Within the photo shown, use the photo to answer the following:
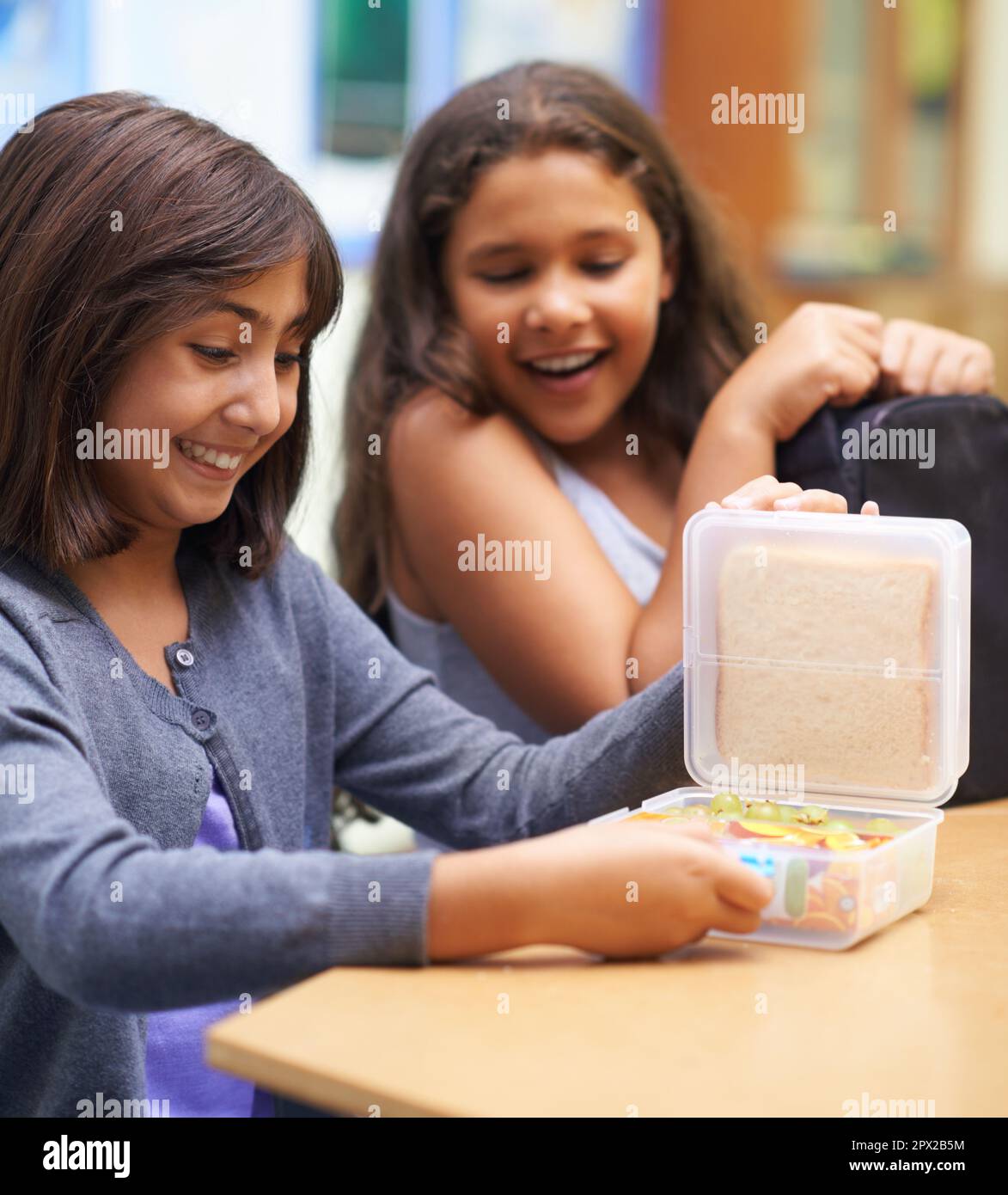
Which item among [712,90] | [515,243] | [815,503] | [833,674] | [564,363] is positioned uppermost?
[712,90]

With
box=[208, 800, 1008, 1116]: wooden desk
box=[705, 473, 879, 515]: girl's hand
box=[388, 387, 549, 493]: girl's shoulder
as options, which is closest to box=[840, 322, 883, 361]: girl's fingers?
box=[388, 387, 549, 493]: girl's shoulder

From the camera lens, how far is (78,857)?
31.5 inches

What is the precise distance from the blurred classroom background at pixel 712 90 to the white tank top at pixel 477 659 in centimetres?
54

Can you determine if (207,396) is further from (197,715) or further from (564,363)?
(564,363)

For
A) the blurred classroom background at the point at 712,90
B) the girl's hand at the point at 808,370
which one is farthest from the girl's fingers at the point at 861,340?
the blurred classroom background at the point at 712,90

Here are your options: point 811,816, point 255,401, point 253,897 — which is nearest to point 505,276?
point 255,401

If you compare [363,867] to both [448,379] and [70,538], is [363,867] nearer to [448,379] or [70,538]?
[70,538]

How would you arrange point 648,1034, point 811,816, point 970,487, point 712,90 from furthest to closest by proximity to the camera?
point 712,90 < point 970,487 < point 811,816 < point 648,1034

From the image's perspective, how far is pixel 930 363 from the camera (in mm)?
1487

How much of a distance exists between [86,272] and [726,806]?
22.7 inches

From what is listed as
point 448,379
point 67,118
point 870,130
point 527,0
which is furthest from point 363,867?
point 870,130

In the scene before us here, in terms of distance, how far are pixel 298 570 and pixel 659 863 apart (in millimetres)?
539
